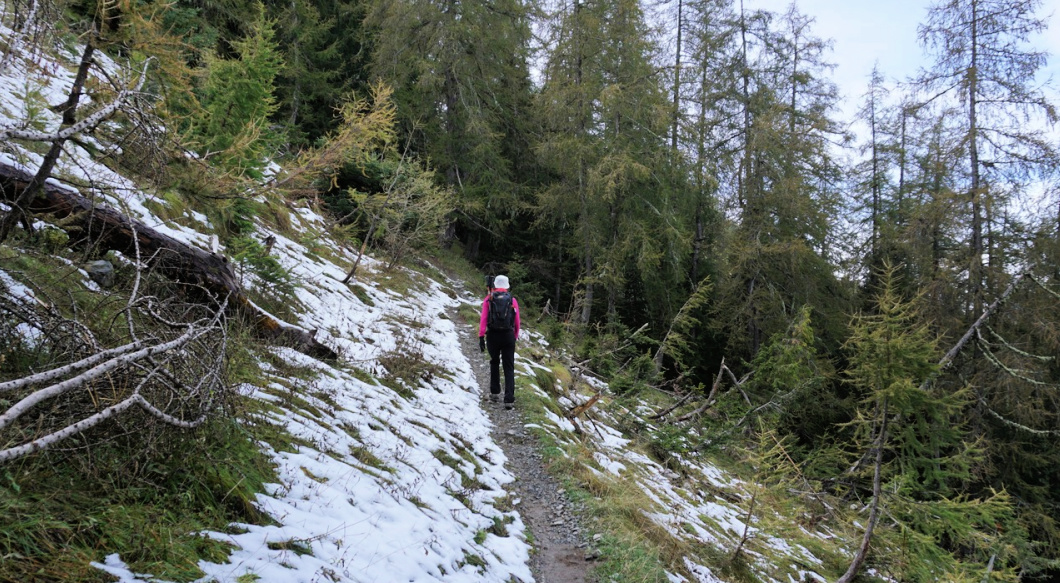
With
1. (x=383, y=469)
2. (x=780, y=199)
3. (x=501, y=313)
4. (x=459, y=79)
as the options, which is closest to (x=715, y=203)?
(x=780, y=199)

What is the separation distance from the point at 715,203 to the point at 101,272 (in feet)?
60.8

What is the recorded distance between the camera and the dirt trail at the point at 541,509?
4.25 metres

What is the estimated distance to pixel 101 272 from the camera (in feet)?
14.6

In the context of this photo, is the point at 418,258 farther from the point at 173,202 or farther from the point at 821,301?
the point at 821,301

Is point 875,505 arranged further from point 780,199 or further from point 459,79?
point 459,79

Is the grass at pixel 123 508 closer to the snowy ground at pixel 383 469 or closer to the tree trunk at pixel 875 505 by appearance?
the snowy ground at pixel 383 469

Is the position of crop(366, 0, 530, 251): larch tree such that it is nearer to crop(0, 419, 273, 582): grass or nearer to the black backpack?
the black backpack

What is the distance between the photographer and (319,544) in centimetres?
288

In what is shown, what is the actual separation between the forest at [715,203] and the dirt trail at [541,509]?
3144 mm

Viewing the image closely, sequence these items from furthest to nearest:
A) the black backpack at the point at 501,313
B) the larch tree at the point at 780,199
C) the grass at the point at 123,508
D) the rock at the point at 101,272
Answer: the larch tree at the point at 780,199 → the black backpack at the point at 501,313 → the rock at the point at 101,272 → the grass at the point at 123,508

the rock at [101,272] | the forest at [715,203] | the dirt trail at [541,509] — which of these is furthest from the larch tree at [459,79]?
the rock at [101,272]

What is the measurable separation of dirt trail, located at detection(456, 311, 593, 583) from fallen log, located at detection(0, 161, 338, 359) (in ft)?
10.4

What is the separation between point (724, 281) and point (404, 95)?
14.6 meters

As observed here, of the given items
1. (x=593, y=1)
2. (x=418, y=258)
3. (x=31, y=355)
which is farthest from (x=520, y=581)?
(x=593, y=1)
